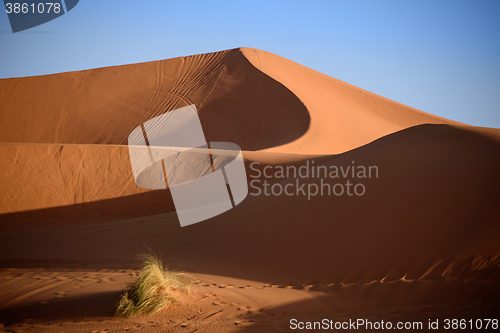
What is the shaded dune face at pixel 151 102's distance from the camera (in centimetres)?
2097

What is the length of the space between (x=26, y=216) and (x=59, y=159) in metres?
2.47

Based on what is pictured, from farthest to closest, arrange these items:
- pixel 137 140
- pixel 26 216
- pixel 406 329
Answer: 1. pixel 137 140
2. pixel 26 216
3. pixel 406 329

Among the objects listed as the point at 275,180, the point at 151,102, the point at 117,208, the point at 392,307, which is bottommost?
the point at 392,307

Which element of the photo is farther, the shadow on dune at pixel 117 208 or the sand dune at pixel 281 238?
the shadow on dune at pixel 117 208

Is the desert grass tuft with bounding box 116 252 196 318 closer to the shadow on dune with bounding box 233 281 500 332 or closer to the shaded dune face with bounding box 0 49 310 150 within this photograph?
the shadow on dune with bounding box 233 281 500 332

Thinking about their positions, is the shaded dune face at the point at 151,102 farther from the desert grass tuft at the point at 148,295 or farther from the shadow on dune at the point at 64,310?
the shadow on dune at the point at 64,310

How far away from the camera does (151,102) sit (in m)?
24.7

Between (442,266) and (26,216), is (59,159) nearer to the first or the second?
(26,216)

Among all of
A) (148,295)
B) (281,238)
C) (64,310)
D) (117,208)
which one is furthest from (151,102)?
(148,295)

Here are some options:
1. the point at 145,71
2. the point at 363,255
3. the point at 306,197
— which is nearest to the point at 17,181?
the point at 306,197

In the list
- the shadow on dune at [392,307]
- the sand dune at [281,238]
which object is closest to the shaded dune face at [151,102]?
the sand dune at [281,238]

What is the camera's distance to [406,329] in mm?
3838

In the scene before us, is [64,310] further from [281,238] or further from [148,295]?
[281,238]

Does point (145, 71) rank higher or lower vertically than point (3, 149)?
higher
